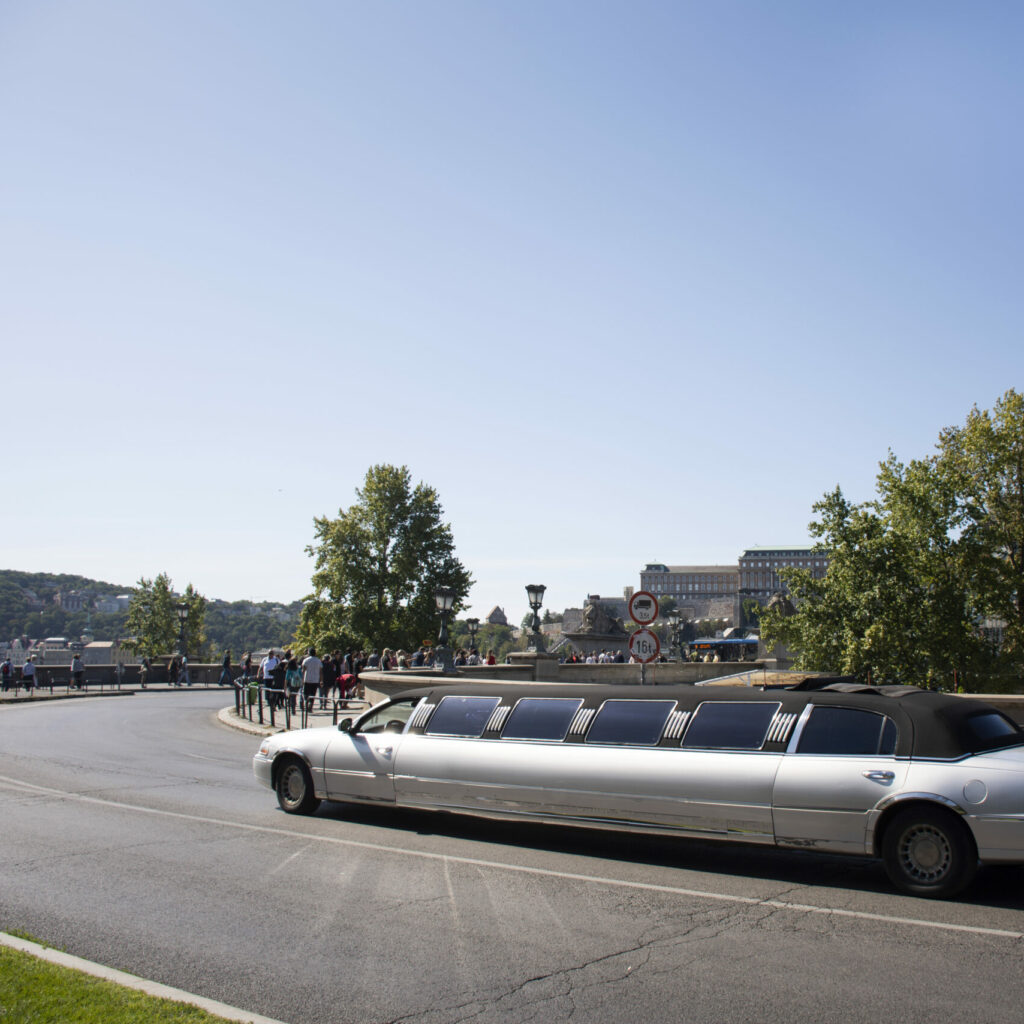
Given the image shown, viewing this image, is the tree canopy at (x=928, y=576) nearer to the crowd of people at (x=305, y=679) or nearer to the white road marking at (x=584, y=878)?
the crowd of people at (x=305, y=679)

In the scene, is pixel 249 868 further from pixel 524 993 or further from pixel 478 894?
pixel 524 993

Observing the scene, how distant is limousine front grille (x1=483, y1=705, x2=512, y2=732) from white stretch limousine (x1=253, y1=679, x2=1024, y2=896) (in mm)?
13

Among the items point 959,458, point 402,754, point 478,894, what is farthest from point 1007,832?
point 959,458

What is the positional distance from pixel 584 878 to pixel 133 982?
406cm

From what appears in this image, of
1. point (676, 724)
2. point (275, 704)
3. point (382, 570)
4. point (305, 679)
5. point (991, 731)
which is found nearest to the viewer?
point (991, 731)

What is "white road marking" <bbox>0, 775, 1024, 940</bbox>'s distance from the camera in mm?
6758

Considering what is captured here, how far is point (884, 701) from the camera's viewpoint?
8.20 meters

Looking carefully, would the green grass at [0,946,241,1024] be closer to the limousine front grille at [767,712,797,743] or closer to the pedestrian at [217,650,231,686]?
the limousine front grille at [767,712,797,743]

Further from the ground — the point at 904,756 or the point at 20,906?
the point at 904,756

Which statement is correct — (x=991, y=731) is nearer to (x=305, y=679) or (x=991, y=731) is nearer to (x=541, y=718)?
(x=541, y=718)

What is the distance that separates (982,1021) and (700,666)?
3103cm

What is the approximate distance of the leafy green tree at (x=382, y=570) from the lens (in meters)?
70.8

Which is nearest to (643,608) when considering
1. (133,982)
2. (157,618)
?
(133,982)

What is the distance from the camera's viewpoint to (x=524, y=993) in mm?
5410
